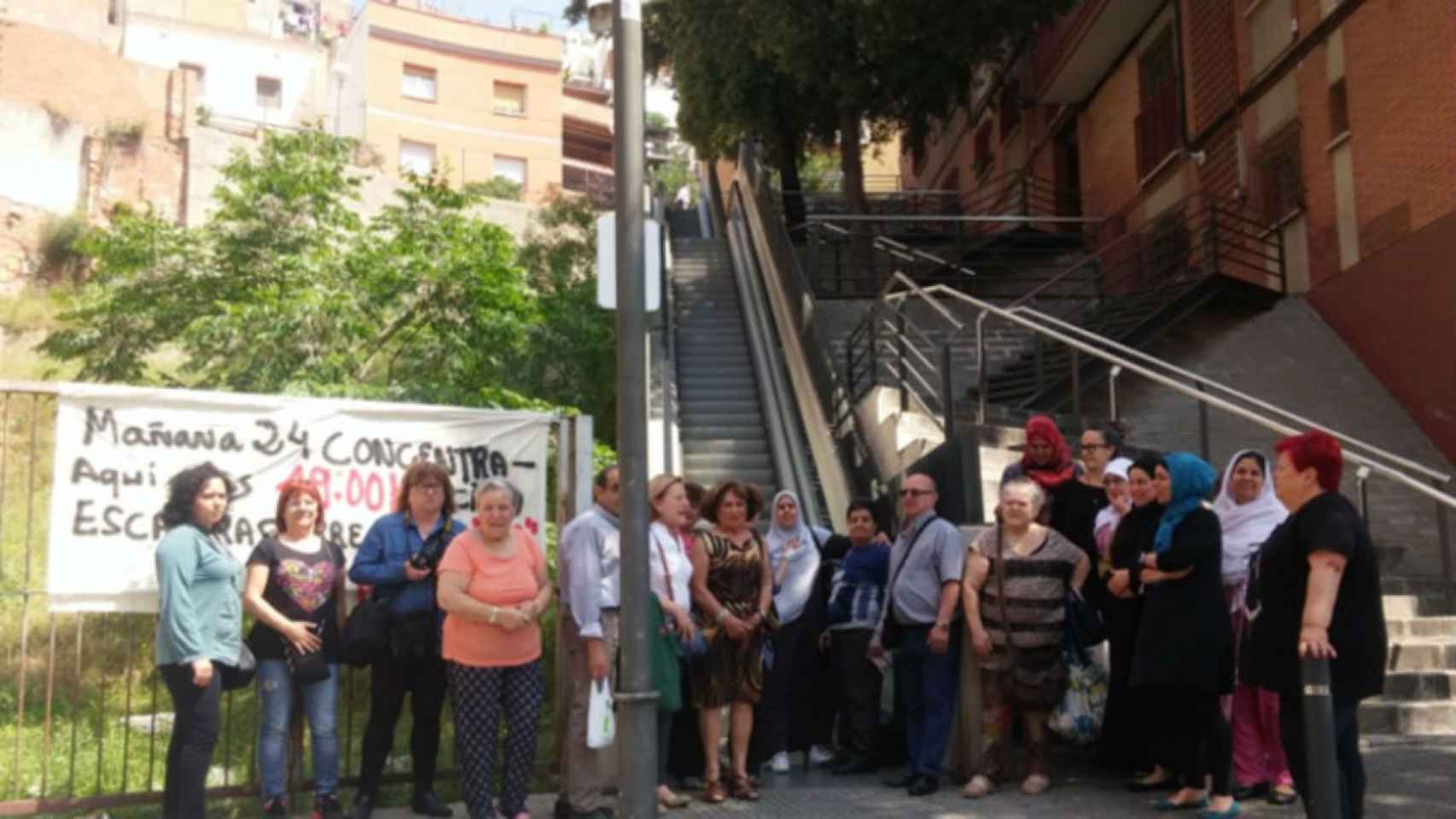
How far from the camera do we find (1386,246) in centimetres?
1465

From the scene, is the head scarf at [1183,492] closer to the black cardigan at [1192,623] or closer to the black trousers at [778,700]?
the black cardigan at [1192,623]

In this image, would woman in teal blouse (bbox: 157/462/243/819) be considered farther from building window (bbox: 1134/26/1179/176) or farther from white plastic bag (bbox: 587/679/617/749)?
building window (bbox: 1134/26/1179/176)

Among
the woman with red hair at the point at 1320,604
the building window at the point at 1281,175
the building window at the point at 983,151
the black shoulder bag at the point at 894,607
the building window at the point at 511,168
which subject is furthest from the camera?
the building window at the point at 511,168

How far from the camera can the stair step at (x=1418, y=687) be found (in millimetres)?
8133

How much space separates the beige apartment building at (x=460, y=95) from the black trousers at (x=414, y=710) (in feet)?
147

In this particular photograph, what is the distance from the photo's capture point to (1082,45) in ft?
73.5

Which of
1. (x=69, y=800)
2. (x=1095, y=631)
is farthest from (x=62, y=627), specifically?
(x=1095, y=631)

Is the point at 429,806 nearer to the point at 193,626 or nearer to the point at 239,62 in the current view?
the point at 193,626

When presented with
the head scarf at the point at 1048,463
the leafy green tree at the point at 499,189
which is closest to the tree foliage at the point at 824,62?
the head scarf at the point at 1048,463

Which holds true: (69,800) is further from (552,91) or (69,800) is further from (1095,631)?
(552,91)

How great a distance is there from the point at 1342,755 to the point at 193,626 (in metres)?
4.54

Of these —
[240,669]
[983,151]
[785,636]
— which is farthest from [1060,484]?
[983,151]

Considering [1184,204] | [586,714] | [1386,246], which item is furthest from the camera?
[1184,204]

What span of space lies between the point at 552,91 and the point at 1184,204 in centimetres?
3939
